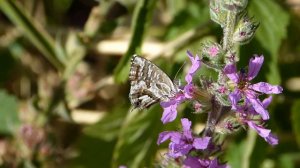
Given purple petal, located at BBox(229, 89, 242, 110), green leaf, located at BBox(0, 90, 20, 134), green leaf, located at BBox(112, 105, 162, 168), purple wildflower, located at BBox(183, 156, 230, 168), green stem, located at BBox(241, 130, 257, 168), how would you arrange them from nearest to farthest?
purple petal, located at BBox(229, 89, 242, 110), purple wildflower, located at BBox(183, 156, 230, 168), green stem, located at BBox(241, 130, 257, 168), green leaf, located at BBox(112, 105, 162, 168), green leaf, located at BBox(0, 90, 20, 134)

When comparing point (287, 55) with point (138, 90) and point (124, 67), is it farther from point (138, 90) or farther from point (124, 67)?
→ point (138, 90)

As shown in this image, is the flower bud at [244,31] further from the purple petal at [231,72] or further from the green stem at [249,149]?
the green stem at [249,149]

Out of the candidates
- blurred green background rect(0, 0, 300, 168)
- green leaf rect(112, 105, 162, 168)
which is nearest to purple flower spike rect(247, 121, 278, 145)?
blurred green background rect(0, 0, 300, 168)

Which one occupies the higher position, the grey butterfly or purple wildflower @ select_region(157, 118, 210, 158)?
the grey butterfly

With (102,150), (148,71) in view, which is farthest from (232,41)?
(102,150)

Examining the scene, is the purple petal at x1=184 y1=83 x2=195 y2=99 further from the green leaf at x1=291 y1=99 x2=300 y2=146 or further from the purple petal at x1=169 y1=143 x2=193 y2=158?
the green leaf at x1=291 y1=99 x2=300 y2=146

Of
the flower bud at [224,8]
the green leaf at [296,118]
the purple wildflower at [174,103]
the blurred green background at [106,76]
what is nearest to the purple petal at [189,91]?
the purple wildflower at [174,103]
